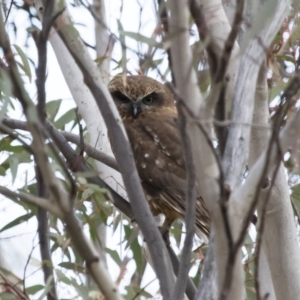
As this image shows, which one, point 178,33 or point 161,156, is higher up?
point 161,156

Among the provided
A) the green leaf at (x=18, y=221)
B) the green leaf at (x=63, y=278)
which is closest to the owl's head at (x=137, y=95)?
the green leaf at (x=18, y=221)

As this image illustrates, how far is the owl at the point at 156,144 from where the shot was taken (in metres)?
3.08

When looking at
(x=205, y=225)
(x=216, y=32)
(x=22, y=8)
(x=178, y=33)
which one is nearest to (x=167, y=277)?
(x=178, y=33)

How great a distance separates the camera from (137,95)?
3.52m

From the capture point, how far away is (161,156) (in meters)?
3.26

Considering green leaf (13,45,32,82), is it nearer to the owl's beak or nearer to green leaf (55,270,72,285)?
green leaf (55,270,72,285)

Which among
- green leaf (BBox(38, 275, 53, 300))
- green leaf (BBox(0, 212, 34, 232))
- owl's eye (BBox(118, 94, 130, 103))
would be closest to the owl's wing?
owl's eye (BBox(118, 94, 130, 103))

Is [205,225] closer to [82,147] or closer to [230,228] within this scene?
[82,147]

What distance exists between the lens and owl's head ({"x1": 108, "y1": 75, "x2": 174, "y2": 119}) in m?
3.48

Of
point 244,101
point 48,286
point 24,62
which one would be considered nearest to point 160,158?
point 24,62

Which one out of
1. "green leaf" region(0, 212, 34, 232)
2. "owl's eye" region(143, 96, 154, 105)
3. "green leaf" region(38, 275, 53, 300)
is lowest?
"green leaf" region(38, 275, 53, 300)

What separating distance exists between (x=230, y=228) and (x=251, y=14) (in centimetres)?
85

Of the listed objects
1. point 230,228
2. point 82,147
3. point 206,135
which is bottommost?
point 230,228

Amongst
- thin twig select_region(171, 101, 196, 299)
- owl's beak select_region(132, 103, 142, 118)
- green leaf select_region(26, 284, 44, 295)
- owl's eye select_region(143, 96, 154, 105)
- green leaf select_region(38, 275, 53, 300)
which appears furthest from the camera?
owl's eye select_region(143, 96, 154, 105)
